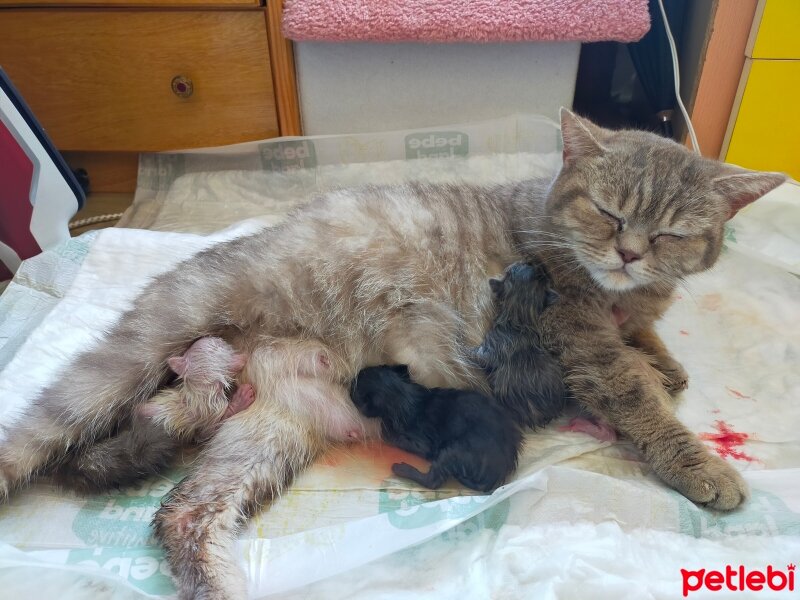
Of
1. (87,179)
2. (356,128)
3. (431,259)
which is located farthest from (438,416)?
(87,179)

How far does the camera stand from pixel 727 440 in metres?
1.26

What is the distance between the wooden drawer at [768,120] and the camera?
5.94 ft

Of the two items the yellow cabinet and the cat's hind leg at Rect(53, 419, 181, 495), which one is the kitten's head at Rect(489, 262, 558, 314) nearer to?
the cat's hind leg at Rect(53, 419, 181, 495)

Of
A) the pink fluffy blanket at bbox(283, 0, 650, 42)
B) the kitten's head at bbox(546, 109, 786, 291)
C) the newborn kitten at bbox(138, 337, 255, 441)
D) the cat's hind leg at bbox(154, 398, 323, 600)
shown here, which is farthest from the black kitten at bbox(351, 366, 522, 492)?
the pink fluffy blanket at bbox(283, 0, 650, 42)

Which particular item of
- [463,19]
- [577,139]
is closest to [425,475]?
[577,139]

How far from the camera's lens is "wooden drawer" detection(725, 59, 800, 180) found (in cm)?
181

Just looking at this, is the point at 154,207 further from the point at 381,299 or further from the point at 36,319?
the point at 381,299

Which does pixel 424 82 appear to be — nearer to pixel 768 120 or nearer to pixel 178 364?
pixel 768 120

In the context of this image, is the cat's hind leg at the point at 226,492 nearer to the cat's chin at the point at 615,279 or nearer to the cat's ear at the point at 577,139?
the cat's chin at the point at 615,279

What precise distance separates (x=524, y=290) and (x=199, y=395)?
0.69 metres

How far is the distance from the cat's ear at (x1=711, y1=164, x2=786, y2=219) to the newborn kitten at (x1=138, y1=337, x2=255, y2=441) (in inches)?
40.1

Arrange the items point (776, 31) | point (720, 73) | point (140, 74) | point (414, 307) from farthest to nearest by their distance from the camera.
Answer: point (140, 74) < point (720, 73) < point (776, 31) < point (414, 307)

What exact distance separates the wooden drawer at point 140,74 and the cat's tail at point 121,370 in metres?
0.87

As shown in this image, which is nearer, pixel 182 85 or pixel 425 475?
pixel 425 475
